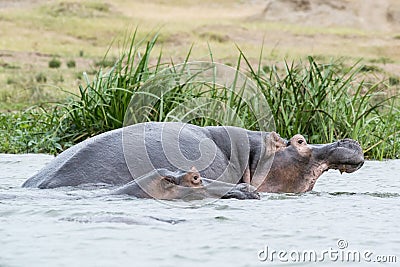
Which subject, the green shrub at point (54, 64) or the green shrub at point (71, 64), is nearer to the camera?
the green shrub at point (54, 64)

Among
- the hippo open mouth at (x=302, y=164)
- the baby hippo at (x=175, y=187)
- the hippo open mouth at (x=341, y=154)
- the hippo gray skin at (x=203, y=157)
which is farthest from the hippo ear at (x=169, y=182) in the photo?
the hippo open mouth at (x=341, y=154)

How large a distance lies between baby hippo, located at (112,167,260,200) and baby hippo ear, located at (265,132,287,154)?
2.36 feet

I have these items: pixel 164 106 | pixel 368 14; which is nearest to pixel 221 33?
pixel 368 14

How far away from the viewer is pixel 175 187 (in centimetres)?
440

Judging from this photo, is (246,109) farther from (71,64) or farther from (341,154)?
(71,64)

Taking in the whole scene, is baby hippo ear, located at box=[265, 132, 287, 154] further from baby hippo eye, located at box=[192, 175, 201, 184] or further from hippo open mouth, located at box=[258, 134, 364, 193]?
baby hippo eye, located at box=[192, 175, 201, 184]

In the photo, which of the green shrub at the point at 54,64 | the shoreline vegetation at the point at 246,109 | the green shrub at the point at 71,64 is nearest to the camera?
the shoreline vegetation at the point at 246,109

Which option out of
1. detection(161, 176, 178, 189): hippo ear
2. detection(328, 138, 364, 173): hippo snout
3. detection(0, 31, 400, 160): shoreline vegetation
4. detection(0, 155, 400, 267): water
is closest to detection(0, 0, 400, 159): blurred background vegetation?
detection(0, 31, 400, 160): shoreline vegetation

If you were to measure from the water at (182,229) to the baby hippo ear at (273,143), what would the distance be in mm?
309

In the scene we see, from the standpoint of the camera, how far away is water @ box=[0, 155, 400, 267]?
11.3 feet

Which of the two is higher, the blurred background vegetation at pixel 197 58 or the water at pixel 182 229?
the water at pixel 182 229

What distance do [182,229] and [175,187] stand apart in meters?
0.50

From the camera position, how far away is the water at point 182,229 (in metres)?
3.44

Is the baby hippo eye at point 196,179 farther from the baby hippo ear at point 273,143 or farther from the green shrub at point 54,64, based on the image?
the green shrub at point 54,64
